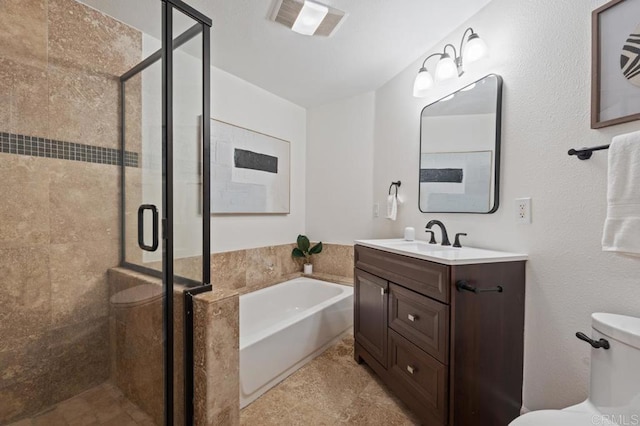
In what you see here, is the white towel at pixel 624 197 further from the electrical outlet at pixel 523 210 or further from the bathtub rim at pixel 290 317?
the bathtub rim at pixel 290 317

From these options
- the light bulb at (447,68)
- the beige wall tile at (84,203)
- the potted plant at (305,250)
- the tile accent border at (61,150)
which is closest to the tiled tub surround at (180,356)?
the beige wall tile at (84,203)

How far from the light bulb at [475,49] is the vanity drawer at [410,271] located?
1.17 meters

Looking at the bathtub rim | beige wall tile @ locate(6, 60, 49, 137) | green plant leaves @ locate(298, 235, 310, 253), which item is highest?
beige wall tile @ locate(6, 60, 49, 137)

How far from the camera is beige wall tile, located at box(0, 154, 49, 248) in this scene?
1269mm

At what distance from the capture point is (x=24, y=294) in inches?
52.0

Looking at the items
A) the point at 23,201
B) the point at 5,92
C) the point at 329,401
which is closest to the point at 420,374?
the point at 329,401

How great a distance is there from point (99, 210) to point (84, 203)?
8 cm

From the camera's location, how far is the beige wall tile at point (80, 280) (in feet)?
4.64

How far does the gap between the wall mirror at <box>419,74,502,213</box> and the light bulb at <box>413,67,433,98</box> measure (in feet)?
0.40

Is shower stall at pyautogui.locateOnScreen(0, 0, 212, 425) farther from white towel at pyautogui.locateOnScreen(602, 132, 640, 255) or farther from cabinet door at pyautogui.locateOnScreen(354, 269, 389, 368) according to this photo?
white towel at pyautogui.locateOnScreen(602, 132, 640, 255)

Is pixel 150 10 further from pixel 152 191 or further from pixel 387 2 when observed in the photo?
pixel 387 2

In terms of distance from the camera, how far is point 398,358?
4.92 feet

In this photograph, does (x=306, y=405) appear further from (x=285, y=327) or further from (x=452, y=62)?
(x=452, y=62)

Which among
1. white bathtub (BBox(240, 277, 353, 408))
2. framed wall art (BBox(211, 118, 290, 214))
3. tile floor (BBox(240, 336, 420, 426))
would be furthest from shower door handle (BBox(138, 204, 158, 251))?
tile floor (BBox(240, 336, 420, 426))
